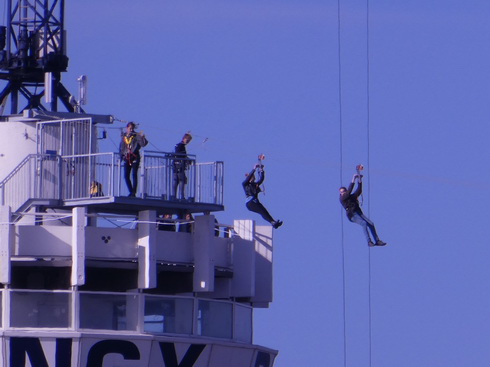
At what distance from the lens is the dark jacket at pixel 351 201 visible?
73.9m

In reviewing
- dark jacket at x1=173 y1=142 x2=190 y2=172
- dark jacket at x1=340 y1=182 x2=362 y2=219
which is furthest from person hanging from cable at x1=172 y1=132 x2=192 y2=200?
dark jacket at x1=340 y1=182 x2=362 y2=219

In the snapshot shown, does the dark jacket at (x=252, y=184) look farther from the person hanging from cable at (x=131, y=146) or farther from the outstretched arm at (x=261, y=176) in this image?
the person hanging from cable at (x=131, y=146)

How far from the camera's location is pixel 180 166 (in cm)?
7288

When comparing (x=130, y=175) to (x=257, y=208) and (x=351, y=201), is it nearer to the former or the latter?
(x=257, y=208)

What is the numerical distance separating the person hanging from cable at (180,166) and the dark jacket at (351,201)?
19.2 feet

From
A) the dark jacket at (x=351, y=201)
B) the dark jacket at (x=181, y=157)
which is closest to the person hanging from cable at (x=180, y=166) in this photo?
the dark jacket at (x=181, y=157)

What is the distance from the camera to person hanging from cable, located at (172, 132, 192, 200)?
72688 mm

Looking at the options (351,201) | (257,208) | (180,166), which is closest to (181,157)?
(180,166)

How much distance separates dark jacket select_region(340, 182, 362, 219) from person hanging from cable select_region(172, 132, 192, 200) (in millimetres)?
5855

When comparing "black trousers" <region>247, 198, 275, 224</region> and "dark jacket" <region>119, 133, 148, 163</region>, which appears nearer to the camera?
"dark jacket" <region>119, 133, 148, 163</region>

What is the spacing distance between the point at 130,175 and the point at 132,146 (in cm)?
122

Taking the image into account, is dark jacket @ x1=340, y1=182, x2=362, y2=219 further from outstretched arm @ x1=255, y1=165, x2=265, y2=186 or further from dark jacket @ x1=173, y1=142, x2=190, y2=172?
dark jacket @ x1=173, y1=142, x2=190, y2=172

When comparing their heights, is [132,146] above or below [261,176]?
above

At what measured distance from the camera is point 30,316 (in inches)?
2837
